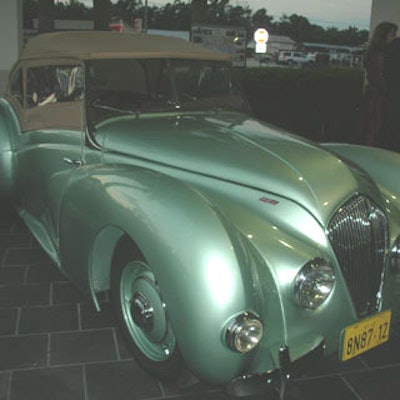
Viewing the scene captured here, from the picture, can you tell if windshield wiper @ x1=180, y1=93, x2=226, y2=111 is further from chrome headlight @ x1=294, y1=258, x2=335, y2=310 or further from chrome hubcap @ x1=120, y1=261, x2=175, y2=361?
chrome headlight @ x1=294, y1=258, x2=335, y2=310

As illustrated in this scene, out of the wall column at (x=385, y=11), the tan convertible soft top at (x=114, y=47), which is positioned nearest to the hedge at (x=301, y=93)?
the wall column at (x=385, y=11)

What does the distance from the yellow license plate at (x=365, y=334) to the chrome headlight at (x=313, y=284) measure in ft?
0.65

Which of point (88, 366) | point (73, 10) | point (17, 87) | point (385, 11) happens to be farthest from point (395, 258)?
point (73, 10)

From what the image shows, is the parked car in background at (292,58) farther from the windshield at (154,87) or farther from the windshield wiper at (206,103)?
the windshield wiper at (206,103)

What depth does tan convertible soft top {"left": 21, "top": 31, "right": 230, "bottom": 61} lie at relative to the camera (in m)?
3.38

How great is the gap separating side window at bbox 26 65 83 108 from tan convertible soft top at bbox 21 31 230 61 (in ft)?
0.33

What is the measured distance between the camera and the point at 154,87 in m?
3.54

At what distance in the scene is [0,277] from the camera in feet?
12.2

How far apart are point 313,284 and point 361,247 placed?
37 cm

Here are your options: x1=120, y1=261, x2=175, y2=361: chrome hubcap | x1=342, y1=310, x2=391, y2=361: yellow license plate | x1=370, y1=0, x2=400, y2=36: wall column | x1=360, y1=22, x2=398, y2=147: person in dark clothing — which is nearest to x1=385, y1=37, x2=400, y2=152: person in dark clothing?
x1=360, y1=22, x2=398, y2=147: person in dark clothing

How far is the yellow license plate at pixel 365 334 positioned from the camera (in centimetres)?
221

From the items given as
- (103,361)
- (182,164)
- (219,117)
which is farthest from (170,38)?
(103,361)

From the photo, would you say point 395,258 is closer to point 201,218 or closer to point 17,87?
point 201,218

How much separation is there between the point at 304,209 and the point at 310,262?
299 mm
